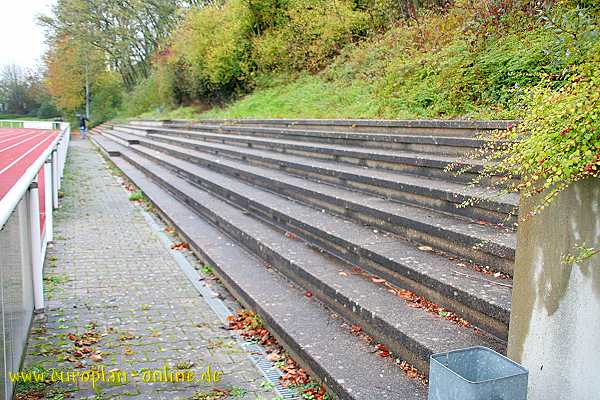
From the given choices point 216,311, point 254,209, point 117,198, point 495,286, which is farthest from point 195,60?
point 495,286

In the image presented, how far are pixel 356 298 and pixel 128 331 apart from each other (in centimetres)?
197

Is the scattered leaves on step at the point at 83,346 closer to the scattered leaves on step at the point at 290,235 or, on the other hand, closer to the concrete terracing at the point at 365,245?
the concrete terracing at the point at 365,245

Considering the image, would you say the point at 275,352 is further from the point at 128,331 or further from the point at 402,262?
the point at 128,331

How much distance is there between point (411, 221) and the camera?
15.0ft

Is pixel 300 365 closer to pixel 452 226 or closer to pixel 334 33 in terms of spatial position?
pixel 452 226

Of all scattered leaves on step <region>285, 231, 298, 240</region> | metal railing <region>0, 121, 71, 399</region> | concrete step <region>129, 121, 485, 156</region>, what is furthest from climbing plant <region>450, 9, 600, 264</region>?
scattered leaves on step <region>285, 231, 298, 240</region>

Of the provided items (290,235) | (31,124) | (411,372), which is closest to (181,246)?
(290,235)

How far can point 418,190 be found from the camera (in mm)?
5078

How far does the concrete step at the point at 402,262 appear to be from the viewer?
324 cm

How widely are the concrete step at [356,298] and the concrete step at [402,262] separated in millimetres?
112

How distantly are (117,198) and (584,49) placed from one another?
31.5ft

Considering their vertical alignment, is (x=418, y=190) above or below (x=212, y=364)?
above

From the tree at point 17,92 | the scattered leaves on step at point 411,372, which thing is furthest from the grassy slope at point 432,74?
the tree at point 17,92

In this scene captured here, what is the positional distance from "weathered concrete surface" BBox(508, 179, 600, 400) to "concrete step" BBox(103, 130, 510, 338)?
368 mm
